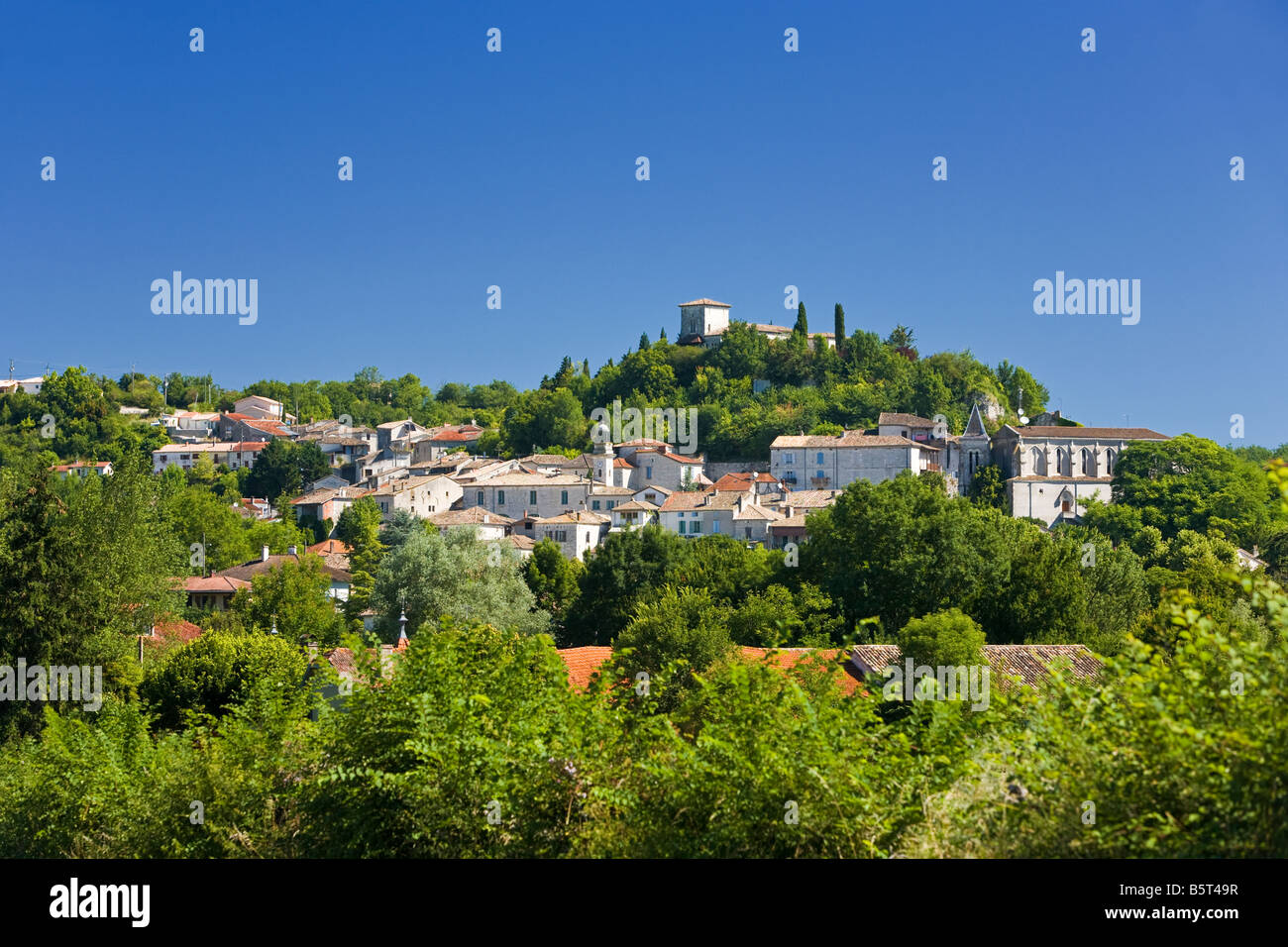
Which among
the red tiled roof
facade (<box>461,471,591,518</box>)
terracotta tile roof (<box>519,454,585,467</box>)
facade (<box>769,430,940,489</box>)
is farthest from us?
terracotta tile roof (<box>519,454,585,467</box>)

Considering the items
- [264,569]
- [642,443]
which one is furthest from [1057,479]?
[264,569]

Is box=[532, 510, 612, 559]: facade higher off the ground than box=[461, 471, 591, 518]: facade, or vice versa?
box=[461, 471, 591, 518]: facade

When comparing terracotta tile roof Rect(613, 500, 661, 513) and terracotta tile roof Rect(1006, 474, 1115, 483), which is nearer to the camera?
terracotta tile roof Rect(613, 500, 661, 513)

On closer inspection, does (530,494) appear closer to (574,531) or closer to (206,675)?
(574,531)

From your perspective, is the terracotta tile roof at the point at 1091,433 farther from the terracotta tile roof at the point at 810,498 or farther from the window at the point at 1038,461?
the terracotta tile roof at the point at 810,498

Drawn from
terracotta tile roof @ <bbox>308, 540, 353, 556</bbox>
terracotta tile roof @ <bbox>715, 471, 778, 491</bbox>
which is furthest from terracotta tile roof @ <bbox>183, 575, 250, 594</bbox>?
terracotta tile roof @ <bbox>715, 471, 778, 491</bbox>

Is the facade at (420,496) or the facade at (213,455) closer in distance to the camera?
the facade at (420,496)

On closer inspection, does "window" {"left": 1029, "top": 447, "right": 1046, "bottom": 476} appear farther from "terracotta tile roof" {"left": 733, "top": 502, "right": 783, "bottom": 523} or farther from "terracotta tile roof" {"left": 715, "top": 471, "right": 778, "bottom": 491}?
"terracotta tile roof" {"left": 733, "top": 502, "right": 783, "bottom": 523}

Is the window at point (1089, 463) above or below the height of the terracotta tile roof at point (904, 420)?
below

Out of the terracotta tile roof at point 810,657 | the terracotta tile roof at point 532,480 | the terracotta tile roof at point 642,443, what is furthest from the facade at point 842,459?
the terracotta tile roof at point 810,657

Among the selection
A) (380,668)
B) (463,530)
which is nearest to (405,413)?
(463,530)
